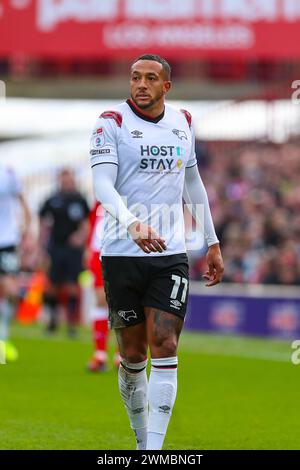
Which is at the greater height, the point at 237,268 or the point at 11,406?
the point at 11,406

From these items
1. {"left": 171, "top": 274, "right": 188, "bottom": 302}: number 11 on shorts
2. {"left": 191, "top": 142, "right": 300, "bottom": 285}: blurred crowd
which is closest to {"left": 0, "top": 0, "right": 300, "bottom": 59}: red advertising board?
{"left": 191, "top": 142, "right": 300, "bottom": 285}: blurred crowd

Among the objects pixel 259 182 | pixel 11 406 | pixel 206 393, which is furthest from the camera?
pixel 259 182

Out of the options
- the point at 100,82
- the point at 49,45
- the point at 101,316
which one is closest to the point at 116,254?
the point at 101,316

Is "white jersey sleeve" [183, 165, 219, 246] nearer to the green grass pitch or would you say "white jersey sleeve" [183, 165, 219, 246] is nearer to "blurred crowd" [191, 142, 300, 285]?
the green grass pitch

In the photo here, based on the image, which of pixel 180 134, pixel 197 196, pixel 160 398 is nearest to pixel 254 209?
pixel 197 196

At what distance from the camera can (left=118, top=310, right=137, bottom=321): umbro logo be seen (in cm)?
714

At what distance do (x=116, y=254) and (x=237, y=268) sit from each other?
13340 millimetres

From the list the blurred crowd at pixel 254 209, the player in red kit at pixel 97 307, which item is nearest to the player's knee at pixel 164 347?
the player in red kit at pixel 97 307

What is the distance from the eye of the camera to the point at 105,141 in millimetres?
7055

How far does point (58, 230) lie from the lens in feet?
60.9

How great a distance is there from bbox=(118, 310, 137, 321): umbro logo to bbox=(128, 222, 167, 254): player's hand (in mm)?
614

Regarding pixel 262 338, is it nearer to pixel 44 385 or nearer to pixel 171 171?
pixel 44 385

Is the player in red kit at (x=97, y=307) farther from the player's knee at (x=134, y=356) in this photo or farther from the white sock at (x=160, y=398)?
the white sock at (x=160, y=398)

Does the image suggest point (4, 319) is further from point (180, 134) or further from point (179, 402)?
point (180, 134)
